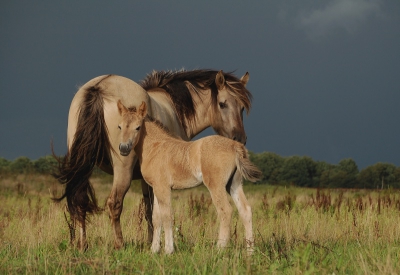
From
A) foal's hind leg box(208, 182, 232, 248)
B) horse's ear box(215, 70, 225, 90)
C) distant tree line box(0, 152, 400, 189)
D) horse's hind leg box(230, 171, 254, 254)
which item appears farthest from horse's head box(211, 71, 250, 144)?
distant tree line box(0, 152, 400, 189)

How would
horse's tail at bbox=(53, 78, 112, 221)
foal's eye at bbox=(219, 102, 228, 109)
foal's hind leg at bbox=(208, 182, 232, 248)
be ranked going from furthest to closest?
foal's eye at bbox=(219, 102, 228, 109) < horse's tail at bbox=(53, 78, 112, 221) < foal's hind leg at bbox=(208, 182, 232, 248)

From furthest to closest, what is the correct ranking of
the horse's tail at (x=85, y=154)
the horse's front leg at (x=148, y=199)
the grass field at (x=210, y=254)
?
1. the horse's front leg at (x=148, y=199)
2. the horse's tail at (x=85, y=154)
3. the grass field at (x=210, y=254)

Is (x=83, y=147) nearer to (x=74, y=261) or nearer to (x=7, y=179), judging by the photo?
(x=74, y=261)

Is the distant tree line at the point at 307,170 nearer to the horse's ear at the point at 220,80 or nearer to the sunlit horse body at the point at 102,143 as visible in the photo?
the horse's ear at the point at 220,80

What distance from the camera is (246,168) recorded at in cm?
620

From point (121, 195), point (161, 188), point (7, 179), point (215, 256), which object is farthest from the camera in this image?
point (7, 179)

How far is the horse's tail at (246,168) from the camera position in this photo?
6176 mm

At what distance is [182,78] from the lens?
10.1 metres

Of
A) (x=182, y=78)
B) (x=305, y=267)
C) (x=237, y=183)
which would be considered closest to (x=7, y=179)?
(x=182, y=78)

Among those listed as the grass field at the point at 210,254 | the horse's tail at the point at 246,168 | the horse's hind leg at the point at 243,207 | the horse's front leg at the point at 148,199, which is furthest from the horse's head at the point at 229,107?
the horse's tail at the point at 246,168

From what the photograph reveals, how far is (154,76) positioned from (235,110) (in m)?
Result: 1.74

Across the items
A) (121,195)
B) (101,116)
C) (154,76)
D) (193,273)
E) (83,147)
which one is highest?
(154,76)

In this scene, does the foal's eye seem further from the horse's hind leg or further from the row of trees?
the row of trees

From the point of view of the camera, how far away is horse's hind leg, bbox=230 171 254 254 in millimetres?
6262
